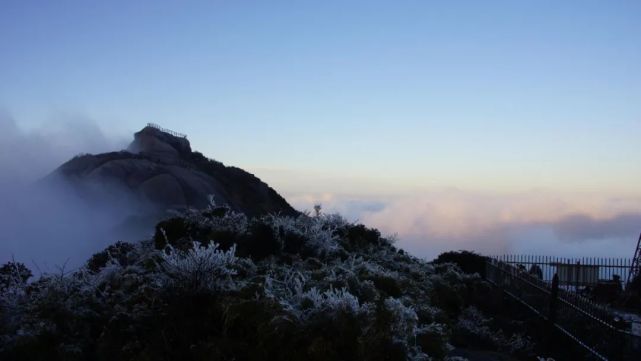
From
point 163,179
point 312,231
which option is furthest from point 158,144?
point 312,231

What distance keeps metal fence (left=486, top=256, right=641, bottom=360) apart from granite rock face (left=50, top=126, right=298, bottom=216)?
167 ft

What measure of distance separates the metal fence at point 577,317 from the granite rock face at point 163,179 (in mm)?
50916

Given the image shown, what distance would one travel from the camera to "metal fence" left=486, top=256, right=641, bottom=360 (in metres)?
11.0

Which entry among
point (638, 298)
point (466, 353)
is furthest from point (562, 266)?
point (466, 353)

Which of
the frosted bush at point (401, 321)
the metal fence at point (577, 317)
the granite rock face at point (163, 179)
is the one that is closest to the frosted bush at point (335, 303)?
the frosted bush at point (401, 321)

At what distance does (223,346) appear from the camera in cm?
746

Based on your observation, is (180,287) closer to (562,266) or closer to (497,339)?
(497,339)

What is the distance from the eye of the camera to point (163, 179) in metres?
80.5

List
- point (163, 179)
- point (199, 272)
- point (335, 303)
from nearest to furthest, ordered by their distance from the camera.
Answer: point (335, 303)
point (199, 272)
point (163, 179)

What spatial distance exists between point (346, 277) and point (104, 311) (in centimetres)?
330

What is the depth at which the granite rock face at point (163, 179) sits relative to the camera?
78312 millimetres

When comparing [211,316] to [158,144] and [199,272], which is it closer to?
[199,272]

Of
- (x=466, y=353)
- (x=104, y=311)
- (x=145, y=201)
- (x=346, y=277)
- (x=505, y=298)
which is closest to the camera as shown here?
(x=104, y=311)

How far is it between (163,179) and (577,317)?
233 feet
